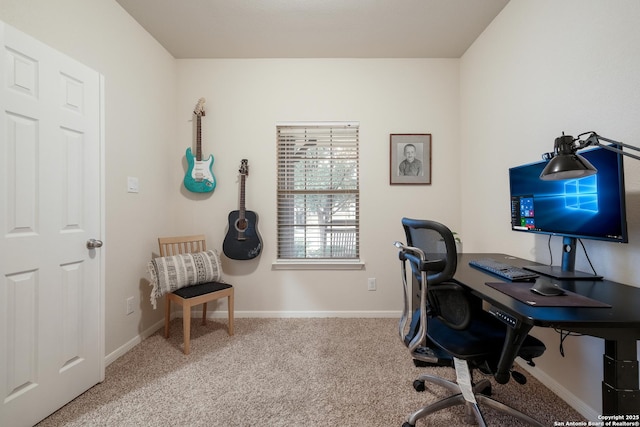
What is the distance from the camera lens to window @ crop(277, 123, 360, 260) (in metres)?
2.54

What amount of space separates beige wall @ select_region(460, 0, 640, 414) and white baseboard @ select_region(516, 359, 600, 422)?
21 mm

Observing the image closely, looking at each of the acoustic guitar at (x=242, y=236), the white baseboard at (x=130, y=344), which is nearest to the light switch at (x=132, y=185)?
the acoustic guitar at (x=242, y=236)

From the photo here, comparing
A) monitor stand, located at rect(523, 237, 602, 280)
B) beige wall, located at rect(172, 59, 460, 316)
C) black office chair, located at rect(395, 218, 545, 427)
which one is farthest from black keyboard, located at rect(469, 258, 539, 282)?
beige wall, located at rect(172, 59, 460, 316)

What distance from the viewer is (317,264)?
8.27 ft

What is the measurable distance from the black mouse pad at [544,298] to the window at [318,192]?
1.56 metres

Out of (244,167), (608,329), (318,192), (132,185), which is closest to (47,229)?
(132,185)

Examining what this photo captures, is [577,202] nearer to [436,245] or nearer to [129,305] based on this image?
[436,245]

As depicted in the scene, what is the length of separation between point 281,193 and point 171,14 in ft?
5.52

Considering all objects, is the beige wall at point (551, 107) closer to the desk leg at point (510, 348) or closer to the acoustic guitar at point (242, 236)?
the desk leg at point (510, 348)

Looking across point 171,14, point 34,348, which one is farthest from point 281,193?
point 34,348

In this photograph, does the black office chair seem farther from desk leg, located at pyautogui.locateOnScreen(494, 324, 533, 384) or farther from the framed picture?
the framed picture

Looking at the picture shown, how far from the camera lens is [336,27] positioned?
2.07 meters

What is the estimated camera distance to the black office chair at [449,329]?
1.03m

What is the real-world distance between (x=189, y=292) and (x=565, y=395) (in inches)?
100
